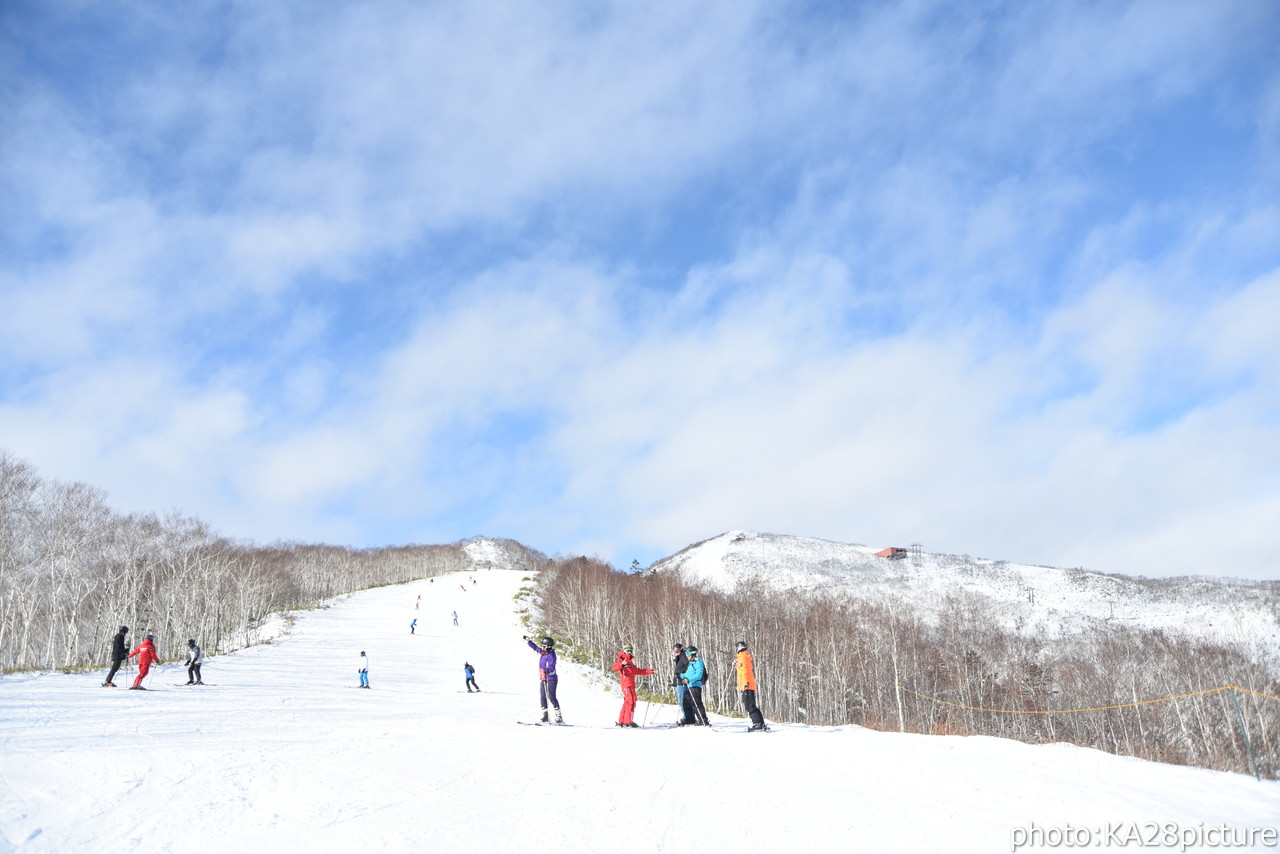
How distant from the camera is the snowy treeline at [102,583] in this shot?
1731 inches

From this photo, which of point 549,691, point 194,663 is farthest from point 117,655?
point 549,691

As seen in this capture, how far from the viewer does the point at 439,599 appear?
78312 mm

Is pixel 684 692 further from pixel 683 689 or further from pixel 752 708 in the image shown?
pixel 752 708

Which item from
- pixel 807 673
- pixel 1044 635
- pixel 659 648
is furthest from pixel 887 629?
pixel 659 648

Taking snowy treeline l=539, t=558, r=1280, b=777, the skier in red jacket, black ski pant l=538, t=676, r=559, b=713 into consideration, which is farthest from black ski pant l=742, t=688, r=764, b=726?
snowy treeline l=539, t=558, r=1280, b=777

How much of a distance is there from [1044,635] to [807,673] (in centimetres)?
3560

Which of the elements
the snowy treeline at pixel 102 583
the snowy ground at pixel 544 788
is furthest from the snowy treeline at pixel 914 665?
the snowy ground at pixel 544 788

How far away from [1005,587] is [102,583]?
11296 cm

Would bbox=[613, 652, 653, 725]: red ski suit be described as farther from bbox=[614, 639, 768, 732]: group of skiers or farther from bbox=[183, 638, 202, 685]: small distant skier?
bbox=[183, 638, 202, 685]: small distant skier

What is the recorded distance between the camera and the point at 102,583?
5681cm

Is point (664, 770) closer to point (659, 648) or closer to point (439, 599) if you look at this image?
point (659, 648)

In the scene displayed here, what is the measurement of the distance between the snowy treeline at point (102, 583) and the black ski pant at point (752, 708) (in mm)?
35049

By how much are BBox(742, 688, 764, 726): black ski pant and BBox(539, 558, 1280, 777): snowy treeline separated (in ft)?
115

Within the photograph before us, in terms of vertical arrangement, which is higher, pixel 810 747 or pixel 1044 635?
pixel 810 747
